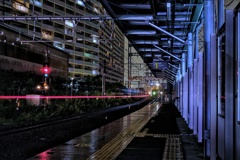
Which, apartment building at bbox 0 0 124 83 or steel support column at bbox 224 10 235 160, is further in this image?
apartment building at bbox 0 0 124 83

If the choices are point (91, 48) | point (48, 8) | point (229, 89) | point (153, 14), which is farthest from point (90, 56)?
point (229, 89)

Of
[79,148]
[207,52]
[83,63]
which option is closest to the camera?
[207,52]

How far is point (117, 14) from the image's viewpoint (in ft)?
51.7

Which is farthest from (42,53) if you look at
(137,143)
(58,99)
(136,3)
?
(137,143)

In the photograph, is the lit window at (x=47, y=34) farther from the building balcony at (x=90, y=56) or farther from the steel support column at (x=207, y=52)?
the steel support column at (x=207, y=52)

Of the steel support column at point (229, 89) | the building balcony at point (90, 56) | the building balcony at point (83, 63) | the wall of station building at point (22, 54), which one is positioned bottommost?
the steel support column at point (229, 89)

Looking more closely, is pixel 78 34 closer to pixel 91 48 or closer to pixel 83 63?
pixel 83 63

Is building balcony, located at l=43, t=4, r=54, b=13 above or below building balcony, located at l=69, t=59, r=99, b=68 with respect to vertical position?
above

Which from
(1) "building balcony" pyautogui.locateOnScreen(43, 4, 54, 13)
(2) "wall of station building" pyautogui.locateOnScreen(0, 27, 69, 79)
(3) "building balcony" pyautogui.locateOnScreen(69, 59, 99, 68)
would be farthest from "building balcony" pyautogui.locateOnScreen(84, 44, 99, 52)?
(2) "wall of station building" pyautogui.locateOnScreen(0, 27, 69, 79)

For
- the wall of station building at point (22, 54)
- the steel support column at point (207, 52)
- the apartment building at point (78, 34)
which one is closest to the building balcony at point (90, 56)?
the apartment building at point (78, 34)

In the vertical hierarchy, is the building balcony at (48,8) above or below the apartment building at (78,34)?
above

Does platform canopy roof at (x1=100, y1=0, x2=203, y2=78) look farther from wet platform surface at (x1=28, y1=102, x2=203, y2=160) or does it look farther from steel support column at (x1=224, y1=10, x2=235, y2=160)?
steel support column at (x1=224, y1=10, x2=235, y2=160)

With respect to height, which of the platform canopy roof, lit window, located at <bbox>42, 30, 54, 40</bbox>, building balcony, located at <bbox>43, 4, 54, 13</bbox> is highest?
building balcony, located at <bbox>43, 4, 54, 13</bbox>

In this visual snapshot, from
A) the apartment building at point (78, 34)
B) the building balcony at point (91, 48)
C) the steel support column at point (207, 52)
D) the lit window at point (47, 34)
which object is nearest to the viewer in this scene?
the steel support column at point (207, 52)
